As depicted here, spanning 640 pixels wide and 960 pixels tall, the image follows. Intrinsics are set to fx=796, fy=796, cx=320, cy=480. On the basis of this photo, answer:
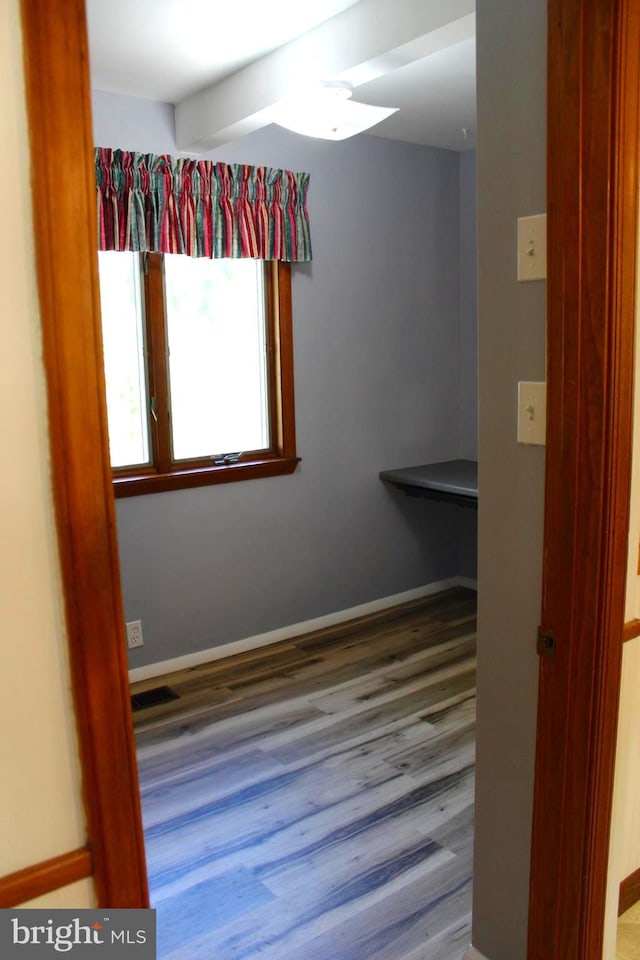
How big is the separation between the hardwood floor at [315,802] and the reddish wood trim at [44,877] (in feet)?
4.16

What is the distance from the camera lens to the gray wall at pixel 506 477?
1484mm

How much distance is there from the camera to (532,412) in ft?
5.05

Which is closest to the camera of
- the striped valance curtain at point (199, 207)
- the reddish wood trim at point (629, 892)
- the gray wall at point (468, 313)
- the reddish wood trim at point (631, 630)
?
the reddish wood trim at point (631, 630)

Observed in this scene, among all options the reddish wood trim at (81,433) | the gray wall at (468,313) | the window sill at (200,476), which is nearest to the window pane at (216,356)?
the window sill at (200,476)

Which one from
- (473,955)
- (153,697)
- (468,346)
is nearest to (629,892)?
(473,955)

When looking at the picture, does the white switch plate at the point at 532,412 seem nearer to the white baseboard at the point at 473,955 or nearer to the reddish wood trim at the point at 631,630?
the reddish wood trim at the point at 631,630

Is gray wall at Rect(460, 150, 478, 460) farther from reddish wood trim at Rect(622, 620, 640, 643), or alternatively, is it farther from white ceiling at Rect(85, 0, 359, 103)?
reddish wood trim at Rect(622, 620, 640, 643)

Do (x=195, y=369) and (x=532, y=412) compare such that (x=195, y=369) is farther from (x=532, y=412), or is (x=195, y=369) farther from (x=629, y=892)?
(x=629, y=892)

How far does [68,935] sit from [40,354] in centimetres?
63

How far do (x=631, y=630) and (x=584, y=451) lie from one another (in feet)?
1.49

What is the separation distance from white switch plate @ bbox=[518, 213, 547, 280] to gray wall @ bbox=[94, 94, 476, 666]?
2246 mm

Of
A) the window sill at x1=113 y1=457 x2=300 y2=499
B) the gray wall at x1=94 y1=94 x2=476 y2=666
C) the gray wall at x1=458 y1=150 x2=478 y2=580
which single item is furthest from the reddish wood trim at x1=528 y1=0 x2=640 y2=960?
the gray wall at x1=458 y1=150 x2=478 y2=580

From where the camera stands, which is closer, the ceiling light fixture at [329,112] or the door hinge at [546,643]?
the door hinge at [546,643]

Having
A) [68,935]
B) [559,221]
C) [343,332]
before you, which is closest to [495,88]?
[559,221]
